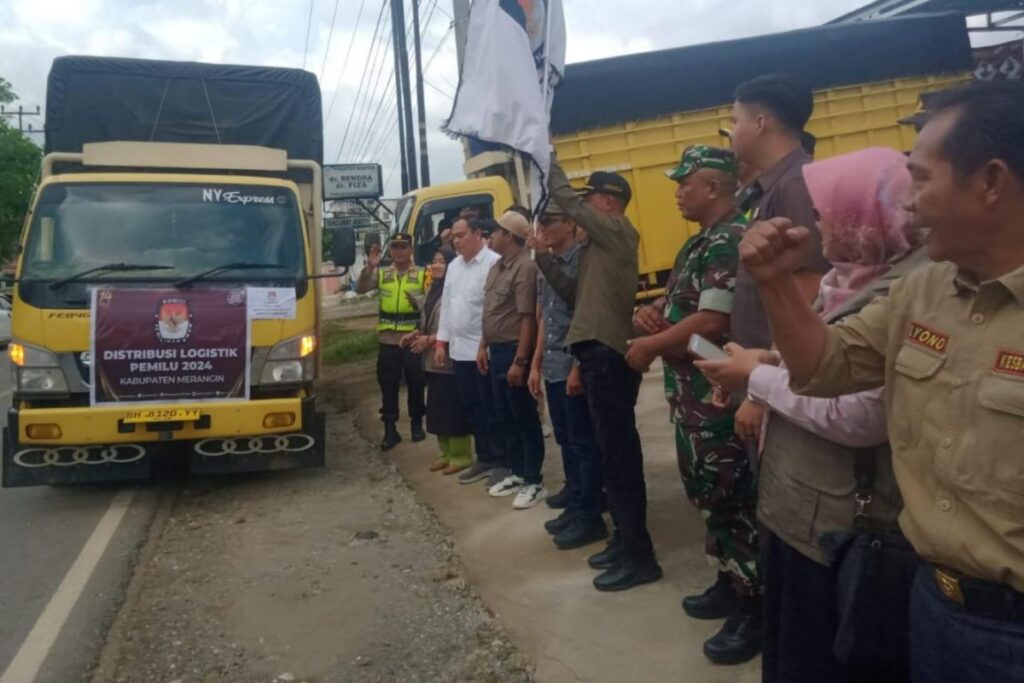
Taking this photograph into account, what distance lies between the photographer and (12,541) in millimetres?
5844

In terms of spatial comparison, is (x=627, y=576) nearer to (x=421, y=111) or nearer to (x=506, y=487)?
(x=506, y=487)

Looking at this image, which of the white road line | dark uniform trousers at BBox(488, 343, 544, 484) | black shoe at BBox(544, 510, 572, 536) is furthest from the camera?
dark uniform trousers at BBox(488, 343, 544, 484)

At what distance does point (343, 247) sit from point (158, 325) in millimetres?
1549

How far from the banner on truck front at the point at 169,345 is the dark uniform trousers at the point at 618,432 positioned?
293 centimetres

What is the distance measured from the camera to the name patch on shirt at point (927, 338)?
5.48ft

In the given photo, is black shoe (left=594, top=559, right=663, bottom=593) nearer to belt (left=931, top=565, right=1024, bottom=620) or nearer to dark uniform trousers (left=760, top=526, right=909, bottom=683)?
dark uniform trousers (left=760, top=526, right=909, bottom=683)

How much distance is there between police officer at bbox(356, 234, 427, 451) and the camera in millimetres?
7777

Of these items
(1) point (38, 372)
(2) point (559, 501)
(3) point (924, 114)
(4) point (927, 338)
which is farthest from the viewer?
(1) point (38, 372)

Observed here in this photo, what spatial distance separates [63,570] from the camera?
5238 mm

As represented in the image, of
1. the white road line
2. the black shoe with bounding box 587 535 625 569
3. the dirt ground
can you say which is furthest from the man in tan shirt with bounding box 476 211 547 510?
the white road line

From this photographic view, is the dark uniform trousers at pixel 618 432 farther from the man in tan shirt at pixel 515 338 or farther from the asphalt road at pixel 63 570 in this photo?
the asphalt road at pixel 63 570

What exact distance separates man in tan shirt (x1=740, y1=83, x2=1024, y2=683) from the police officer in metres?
6.07

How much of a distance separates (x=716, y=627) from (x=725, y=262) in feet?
4.86

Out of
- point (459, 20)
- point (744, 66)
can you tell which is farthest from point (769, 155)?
point (459, 20)
